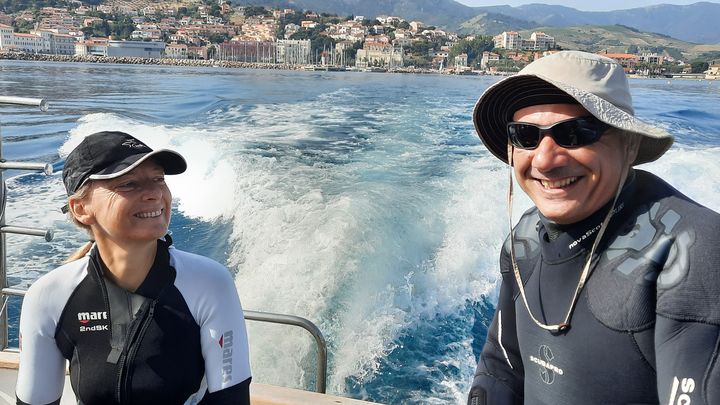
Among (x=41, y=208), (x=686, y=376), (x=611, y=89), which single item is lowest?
(x=41, y=208)

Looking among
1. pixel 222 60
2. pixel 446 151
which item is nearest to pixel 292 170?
pixel 446 151

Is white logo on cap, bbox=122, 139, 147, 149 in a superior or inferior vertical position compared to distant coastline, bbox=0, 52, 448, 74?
inferior

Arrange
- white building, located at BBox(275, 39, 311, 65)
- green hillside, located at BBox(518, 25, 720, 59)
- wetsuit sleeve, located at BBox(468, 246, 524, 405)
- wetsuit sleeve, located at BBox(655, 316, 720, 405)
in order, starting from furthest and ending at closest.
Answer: white building, located at BBox(275, 39, 311, 65), green hillside, located at BBox(518, 25, 720, 59), wetsuit sleeve, located at BBox(468, 246, 524, 405), wetsuit sleeve, located at BBox(655, 316, 720, 405)

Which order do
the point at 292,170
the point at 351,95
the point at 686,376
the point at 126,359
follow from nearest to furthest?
the point at 686,376
the point at 126,359
the point at 292,170
the point at 351,95

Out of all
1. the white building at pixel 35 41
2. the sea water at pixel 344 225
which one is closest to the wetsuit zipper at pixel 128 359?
the sea water at pixel 344 225

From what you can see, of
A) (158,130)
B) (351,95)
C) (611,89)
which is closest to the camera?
(611,89)

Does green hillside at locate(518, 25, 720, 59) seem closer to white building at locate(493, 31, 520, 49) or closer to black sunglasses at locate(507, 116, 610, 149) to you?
white building at locate(493, 31, 520, 49)

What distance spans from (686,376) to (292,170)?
7.39 meters

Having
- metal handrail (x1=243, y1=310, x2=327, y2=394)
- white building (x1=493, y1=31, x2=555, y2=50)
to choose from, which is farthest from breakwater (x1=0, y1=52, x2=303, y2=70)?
metal handrail (x1=243, y1=310, x2=327, y2=394)

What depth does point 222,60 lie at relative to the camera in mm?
74750

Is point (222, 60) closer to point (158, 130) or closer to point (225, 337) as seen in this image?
point (158, 130)

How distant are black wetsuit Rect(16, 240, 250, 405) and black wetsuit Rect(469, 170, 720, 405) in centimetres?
77

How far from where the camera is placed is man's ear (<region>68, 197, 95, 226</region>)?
1560 mm

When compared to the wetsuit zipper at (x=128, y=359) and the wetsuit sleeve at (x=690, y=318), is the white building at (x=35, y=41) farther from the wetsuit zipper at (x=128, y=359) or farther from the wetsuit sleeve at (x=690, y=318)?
the wetsuit sleeve at (x=690, y=318)
